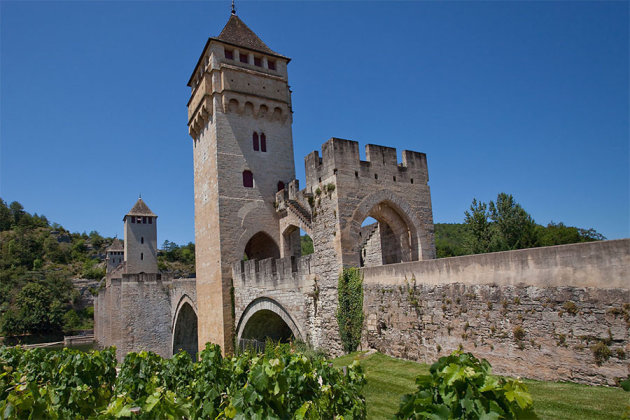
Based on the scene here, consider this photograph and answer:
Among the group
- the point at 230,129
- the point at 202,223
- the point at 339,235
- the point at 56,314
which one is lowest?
the point at 56,314

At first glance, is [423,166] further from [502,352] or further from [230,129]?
[230,129]

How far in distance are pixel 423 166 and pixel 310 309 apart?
635 cm

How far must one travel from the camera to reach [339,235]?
12844mm

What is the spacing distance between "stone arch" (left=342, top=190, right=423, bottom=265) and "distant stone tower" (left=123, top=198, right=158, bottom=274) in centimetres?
3911

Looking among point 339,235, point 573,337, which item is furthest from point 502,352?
point 339,235

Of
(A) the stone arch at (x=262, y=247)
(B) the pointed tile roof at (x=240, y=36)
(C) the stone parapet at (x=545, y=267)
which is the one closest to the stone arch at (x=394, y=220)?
(C) the stone parapet at (x=545, y=267)

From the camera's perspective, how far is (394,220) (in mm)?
14695

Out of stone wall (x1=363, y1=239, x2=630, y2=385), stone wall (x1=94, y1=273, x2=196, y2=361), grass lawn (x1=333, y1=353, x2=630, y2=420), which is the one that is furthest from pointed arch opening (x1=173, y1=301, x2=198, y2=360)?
grass lawn (x1=333, y1=353, x2=630, y2=420)

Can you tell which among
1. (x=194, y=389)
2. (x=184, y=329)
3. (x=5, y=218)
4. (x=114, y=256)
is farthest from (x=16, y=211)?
(x=194, y=389)

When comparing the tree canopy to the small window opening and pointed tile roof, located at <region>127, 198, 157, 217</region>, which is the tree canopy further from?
pointed tile roof, located at <region>127, 198, 157, 217</region>

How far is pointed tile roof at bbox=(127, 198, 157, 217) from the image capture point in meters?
48.5

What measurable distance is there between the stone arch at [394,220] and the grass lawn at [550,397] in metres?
4.71

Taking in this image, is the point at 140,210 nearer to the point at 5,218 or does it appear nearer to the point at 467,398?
the point at 467,398

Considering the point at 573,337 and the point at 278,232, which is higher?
the point at 278,232
